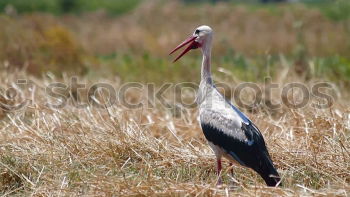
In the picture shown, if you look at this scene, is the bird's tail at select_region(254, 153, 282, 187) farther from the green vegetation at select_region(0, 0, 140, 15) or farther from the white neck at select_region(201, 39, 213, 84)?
the green vegetation at select_region(0, 0, 140, 15)

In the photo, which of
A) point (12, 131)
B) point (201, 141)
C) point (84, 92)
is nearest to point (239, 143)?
point (201, 141)

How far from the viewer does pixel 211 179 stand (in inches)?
210

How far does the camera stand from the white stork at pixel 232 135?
4.97 metres

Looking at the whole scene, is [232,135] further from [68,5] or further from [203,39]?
[68,5]

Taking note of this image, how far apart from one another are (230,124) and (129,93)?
167 inches

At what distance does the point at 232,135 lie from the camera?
5.16 metres

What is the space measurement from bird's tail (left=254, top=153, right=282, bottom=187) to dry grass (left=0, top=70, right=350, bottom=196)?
0.11 meters

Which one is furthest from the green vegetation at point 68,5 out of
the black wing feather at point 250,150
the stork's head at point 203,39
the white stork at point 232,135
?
the black wing feather at point 250,150

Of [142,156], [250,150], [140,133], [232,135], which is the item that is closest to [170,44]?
[140,133]

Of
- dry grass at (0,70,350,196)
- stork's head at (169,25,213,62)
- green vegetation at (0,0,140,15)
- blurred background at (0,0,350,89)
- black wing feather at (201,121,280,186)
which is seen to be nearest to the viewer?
dry grass at (0,70,350,196)

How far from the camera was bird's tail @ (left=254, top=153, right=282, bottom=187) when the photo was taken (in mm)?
4852

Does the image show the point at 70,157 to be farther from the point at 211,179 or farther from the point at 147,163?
the point at 211,179

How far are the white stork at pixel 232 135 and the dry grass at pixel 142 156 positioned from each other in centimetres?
15

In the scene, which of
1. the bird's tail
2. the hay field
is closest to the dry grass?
the hay field
